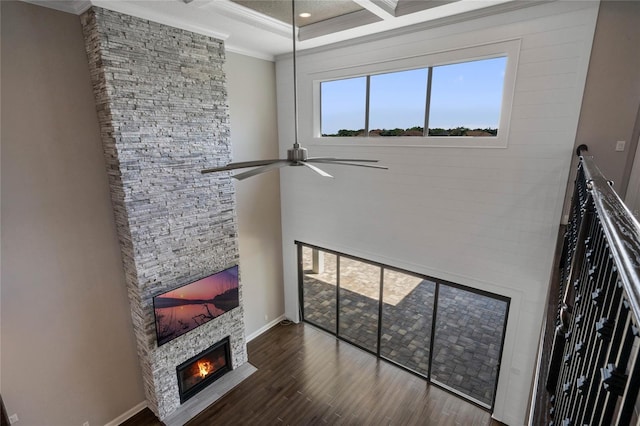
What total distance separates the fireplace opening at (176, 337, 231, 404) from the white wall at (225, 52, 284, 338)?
1010 millimetres

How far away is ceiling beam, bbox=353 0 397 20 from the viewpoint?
12.4 ft

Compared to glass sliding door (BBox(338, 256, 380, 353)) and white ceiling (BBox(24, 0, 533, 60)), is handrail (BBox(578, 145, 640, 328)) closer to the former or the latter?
white ceiling (BBox(24, 0, 533, 60))

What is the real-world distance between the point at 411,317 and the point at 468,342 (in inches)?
41.1

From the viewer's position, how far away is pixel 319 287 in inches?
281

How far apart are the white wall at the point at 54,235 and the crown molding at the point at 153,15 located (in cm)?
51

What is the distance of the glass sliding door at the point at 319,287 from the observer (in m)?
6.83

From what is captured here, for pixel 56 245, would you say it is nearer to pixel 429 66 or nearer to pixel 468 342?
pixel 429 66

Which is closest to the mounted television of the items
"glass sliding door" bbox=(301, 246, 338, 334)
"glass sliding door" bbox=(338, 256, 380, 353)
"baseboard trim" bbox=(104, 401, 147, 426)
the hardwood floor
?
"baseboard trim" bbox=(104, 401, 147, 426)

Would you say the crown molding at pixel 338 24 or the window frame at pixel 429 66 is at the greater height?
the crown molding at pixel 338 24

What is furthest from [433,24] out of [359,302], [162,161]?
[359,302]

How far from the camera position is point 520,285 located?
14.1 feet

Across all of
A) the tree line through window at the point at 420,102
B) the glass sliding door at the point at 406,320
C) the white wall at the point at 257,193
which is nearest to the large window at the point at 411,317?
the glass sliding door at the point at 406,320

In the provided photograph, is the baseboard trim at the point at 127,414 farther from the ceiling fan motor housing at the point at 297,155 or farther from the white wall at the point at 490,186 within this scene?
the ceiling fan motor housing at the point at 297,155

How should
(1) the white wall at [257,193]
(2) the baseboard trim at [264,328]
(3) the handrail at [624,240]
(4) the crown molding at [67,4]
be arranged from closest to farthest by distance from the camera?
1. (3) the handrail at [624,240]
2. (4) the crown molding at [67,4]
3. (1) the white wall at [257,193]
4. (2) the baseboard trim at [264,328]
